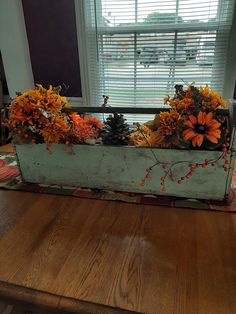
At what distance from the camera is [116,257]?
1.72ft

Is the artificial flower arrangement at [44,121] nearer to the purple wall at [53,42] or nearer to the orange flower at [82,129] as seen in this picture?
the orange flower at [82,129]

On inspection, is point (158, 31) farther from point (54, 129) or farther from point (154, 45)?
point (54, 129)

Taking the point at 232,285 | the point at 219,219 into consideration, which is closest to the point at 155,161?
the point at 219,219

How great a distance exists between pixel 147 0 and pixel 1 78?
1.62m

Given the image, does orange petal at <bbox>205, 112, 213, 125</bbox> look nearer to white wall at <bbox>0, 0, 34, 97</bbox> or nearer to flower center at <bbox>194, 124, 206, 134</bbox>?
flower center at <bbox>194, 124, 206, 134</bbox>

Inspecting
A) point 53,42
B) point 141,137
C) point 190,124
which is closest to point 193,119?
point 190,124

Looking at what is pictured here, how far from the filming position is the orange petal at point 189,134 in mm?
637

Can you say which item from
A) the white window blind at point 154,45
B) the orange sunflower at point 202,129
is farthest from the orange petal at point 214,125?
the white window blind at point 154,45

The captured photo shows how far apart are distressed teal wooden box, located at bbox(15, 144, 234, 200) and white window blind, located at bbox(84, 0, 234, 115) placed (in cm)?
136

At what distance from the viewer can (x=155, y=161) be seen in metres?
0.71

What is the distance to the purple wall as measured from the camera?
1893 mm

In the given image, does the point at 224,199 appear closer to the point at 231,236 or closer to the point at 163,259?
the point at 231,236

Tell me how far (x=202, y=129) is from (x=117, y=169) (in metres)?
0.30

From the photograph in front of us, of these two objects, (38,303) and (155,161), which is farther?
(155,161)
